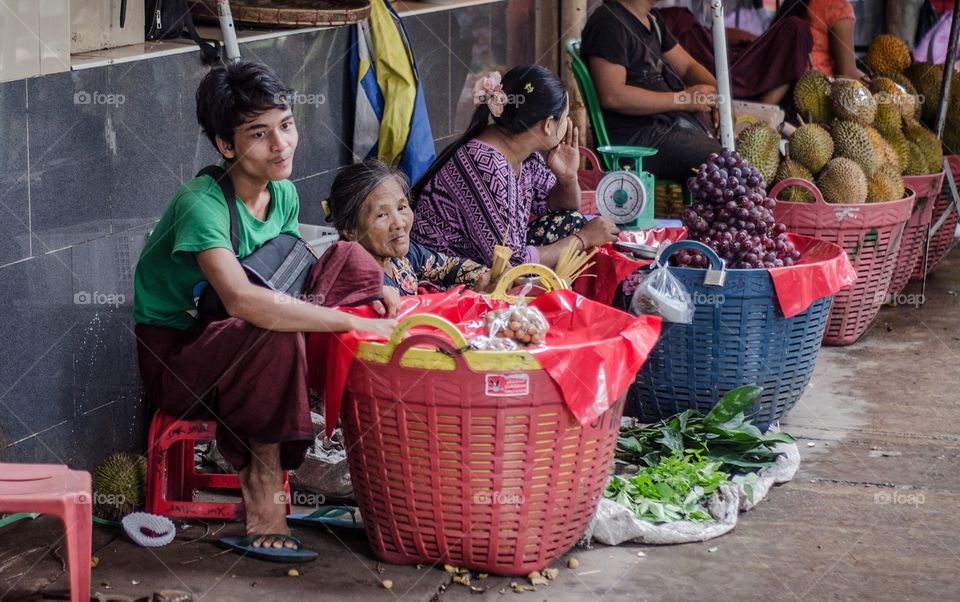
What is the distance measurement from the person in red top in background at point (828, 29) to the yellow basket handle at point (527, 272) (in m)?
3.99

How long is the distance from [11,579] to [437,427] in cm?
112

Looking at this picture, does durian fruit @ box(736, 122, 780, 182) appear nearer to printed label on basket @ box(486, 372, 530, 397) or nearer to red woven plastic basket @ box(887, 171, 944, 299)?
red woven plastic basket @ box(887, 171, 944, 299)

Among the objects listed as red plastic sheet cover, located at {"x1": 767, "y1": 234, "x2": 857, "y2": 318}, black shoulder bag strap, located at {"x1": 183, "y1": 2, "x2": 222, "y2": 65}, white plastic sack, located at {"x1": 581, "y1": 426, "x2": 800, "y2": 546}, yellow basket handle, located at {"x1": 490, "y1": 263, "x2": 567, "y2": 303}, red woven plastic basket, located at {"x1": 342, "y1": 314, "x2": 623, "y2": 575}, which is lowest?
white plastic sack, located at {"x1": 581, "y1": 426, "x2": 800, "y2": 546}

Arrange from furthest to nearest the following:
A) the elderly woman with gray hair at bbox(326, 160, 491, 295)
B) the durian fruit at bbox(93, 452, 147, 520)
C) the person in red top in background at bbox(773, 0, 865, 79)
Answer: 1. the person in red top in background at bbox(773, 0, 865, 79)
2. the elderly woman with gray hair at bbox(326, 160, 491, 295)
3. the durian fruit at bbox(93, 452, 147, 520)

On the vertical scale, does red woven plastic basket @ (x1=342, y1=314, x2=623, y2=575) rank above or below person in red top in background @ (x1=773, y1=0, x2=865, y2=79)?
below

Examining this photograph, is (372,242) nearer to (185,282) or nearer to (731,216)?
(185,282)

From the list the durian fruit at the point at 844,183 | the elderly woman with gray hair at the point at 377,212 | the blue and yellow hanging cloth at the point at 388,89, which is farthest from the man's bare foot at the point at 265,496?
the durian fruit at the point at 844,183

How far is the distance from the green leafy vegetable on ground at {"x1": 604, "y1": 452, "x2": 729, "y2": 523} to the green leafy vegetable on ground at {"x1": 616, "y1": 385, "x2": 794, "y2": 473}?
0.10m

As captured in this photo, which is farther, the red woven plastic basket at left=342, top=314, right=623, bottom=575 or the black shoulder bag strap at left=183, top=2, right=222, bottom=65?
the black shoulder bag strap at left=183, top=2, right=222, bottom=65

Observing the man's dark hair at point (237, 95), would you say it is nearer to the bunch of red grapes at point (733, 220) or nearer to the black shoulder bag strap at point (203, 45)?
the black shoulder bag strap at point (203, 45)

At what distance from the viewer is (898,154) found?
5613 mm

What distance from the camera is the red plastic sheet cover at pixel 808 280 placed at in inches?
152

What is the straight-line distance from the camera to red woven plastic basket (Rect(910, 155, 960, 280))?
20.2ft

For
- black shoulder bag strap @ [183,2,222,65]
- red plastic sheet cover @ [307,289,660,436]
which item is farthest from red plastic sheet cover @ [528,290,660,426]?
black shoulder bag strap @ [183,2,222,65]
